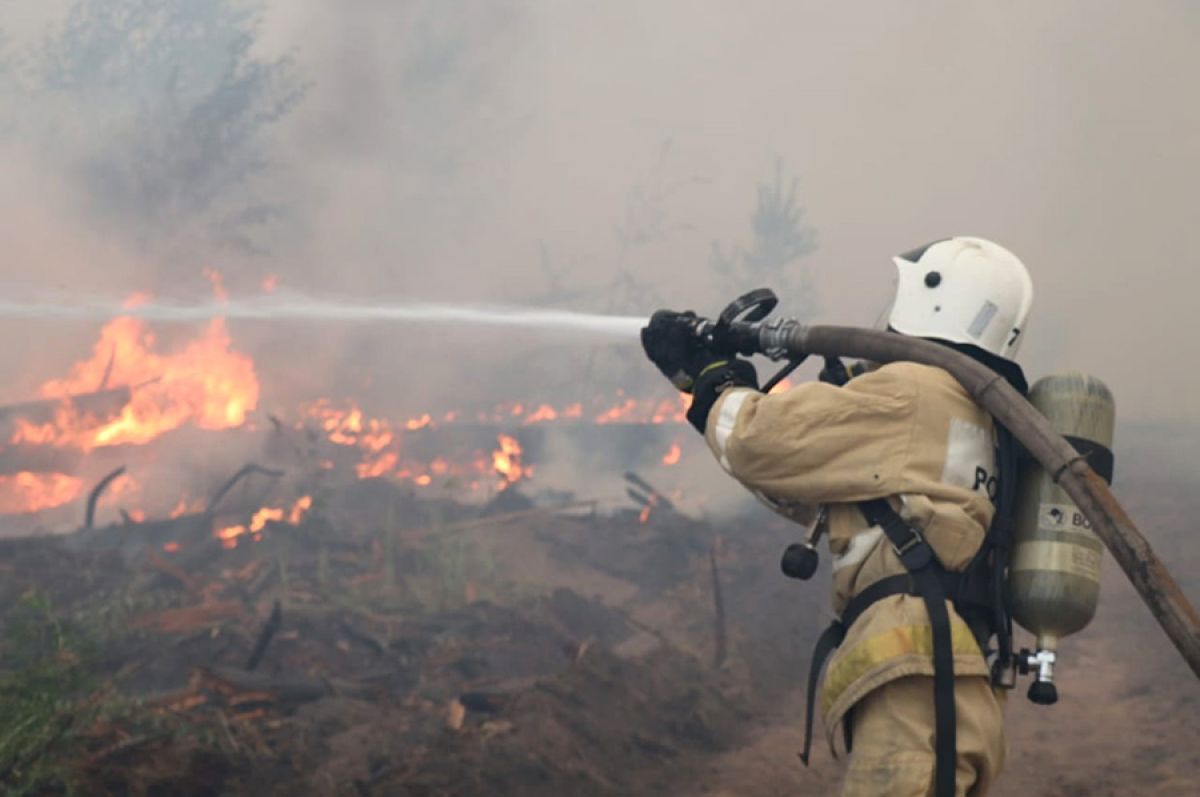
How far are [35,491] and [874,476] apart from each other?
7419 mm

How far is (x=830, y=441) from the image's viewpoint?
9.05 feet

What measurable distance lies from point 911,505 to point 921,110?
Result: 1152 centimetres

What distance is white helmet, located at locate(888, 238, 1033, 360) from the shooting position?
121 inches

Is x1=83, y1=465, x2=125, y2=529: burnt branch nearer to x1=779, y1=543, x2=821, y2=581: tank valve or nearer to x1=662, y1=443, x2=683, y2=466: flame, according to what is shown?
x1=662, y1=443, x2=683, y2=466: flame

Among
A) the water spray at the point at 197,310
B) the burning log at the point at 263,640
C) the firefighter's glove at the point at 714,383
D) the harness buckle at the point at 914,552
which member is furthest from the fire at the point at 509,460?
the harness buckle at the point at 914,552

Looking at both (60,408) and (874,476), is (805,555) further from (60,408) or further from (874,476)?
(60,408)

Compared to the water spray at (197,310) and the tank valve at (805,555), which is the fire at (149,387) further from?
the tank valve at (805,555)

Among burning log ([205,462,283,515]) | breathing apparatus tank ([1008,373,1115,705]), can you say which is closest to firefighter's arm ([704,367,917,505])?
breathing apparatus tank ([1008,373,1115,705])

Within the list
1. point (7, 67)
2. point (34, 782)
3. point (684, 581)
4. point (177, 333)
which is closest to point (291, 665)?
point (34, 782)

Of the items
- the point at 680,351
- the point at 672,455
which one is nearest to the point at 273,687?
the point at 680,351

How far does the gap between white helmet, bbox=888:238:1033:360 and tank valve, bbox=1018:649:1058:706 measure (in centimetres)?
82

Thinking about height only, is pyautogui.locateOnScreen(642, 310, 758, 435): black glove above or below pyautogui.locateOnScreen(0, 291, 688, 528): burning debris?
above

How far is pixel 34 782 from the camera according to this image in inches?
177

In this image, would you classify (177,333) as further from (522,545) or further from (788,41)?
(788,41)
